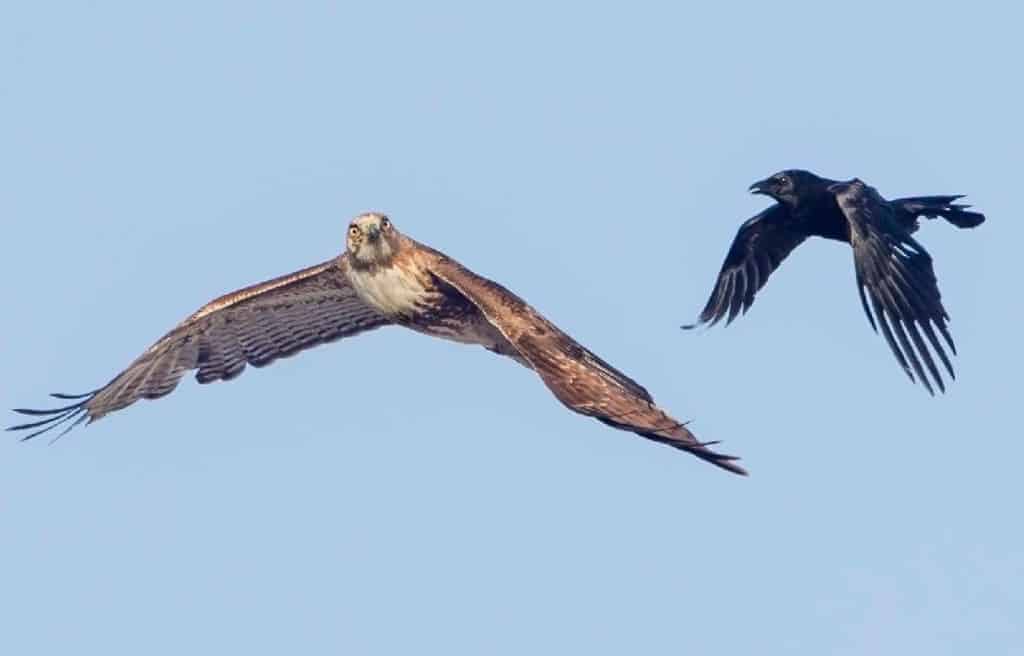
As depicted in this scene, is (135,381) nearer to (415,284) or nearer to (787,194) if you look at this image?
(415,284)

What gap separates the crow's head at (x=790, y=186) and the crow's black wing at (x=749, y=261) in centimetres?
65

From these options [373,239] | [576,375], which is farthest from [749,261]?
[576,375]

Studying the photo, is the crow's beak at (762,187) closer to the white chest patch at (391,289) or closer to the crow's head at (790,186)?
the crow's head at (790,186)

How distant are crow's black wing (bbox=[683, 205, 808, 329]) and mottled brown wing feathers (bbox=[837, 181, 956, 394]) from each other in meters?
2.72

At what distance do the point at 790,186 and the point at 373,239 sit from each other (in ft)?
17.1

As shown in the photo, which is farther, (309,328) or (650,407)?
(309,328)

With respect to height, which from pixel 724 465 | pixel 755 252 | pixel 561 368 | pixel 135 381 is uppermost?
pixel 755 252

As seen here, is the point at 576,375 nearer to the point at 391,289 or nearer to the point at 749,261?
the point at 391,289

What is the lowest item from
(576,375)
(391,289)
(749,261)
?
(576,375)

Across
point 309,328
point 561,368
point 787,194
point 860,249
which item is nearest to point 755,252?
point 787,194

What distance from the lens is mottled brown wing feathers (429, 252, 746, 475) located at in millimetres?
16453

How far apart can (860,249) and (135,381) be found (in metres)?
6.58

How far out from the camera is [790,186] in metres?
22.9

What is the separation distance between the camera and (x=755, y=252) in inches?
941
